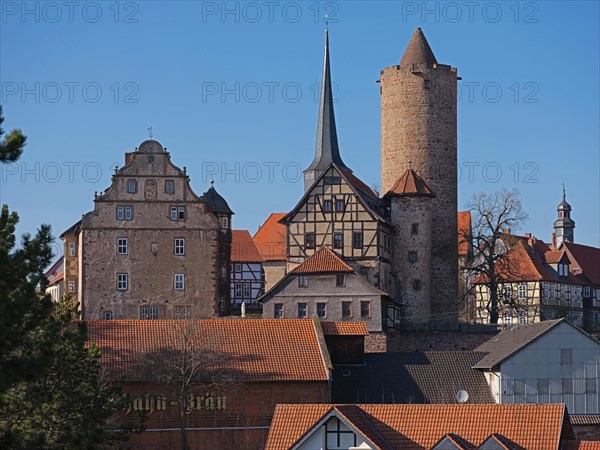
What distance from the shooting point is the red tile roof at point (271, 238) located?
3211 inches

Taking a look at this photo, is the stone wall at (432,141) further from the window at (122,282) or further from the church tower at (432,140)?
the window at (122,282)

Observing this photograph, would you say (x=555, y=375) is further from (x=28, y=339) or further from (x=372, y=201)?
(x=28, y=339)

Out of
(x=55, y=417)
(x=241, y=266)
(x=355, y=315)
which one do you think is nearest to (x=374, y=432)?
(x=55, y=417)

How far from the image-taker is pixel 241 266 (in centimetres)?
8369

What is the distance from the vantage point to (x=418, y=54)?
239ft

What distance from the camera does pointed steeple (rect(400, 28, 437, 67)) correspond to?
72.3m

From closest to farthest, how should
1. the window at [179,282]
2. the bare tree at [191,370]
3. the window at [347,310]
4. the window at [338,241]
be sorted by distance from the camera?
the bare tree at [191,370] → the window at [347,310] → the window at [179,282] → the window at [338,241]

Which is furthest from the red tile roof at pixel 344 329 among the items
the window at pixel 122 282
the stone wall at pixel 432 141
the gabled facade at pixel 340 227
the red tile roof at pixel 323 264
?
the stone wall at pixel 432 141

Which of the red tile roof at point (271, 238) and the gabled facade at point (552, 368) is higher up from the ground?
the red tile roof at point (271, 238)

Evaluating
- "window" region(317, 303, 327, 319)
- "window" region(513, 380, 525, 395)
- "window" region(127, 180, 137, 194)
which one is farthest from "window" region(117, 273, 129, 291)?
"window" region(513, 380, 525, 395)

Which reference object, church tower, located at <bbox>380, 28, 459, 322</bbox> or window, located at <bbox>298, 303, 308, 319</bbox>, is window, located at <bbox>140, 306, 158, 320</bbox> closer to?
window, located at <bbox>298, 303, 308, 319</bbox>

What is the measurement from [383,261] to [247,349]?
1707 cm

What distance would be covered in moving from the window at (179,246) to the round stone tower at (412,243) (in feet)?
30.8

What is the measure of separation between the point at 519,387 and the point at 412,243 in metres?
16.0
